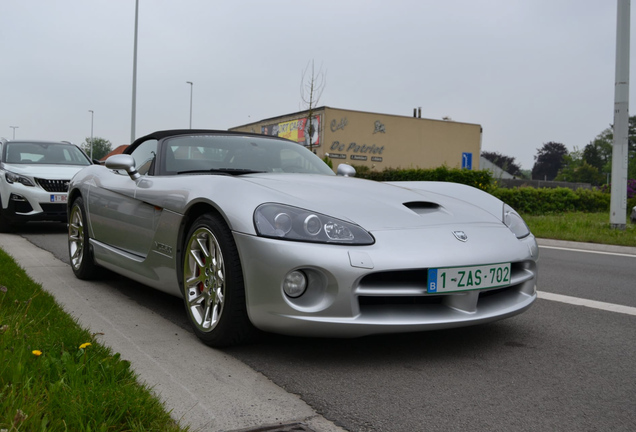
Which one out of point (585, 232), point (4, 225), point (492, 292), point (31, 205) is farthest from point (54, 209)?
point (585, 232)

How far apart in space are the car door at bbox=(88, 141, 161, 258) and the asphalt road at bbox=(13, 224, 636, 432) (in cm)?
52

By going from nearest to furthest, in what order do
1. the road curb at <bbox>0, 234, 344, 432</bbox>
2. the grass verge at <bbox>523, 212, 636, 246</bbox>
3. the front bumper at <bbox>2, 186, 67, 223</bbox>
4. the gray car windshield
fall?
the road curb at <bbox>0, 234, 344, 432</bbox>
the gray car windshield
the front bumper at <bbox>2, 186, 67, 223</bbox>
the grass verge at <bbox>523, 212, 636, 246</bbox>

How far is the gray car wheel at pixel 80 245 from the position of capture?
525 cm

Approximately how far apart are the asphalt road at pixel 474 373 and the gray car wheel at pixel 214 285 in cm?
15

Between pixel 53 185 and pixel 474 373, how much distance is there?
A: 328 inches

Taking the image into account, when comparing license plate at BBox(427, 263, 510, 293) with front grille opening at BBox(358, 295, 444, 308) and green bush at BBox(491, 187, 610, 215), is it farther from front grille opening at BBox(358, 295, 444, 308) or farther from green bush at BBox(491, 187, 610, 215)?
green bush at BBox(491, 187, 610, 215)

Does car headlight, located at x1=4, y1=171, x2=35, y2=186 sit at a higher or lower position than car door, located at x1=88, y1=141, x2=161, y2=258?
higher

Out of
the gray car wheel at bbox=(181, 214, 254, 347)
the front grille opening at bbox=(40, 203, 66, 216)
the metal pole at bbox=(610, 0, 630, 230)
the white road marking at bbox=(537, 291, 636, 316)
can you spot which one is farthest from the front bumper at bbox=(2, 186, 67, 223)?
the metal pole at bbox=(610, 0, 630, 230)

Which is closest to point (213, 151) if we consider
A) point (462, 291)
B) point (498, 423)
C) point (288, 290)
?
point (288, 290)

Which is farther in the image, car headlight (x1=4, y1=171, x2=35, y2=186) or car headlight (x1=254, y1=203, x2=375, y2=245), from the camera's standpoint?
car headlight (x1=4, y1=171, x2=35, y2=186)

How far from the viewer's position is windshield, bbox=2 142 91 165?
10359 mm

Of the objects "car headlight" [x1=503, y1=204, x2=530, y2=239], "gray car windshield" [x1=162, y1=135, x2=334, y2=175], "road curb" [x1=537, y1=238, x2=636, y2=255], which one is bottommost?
"road curb" [x1=537, y1=238, x2=636, y2=255]

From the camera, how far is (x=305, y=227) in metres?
3.02

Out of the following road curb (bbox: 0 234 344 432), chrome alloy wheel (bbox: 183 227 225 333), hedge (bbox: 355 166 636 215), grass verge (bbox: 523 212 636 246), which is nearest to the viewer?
road curb (bbox: 0 234 344 432)
